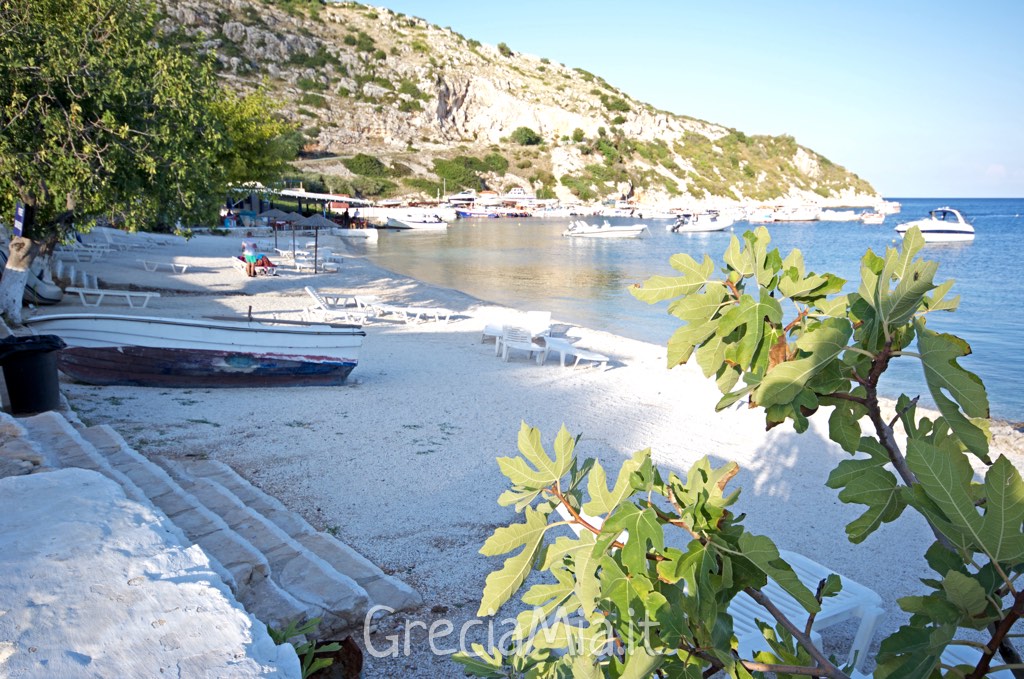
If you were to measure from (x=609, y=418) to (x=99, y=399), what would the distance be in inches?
236

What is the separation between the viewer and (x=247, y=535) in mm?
3990

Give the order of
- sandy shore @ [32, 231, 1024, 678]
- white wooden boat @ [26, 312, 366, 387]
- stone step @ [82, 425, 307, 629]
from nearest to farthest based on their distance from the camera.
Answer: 1. stone step @ [82, 425, 307, 629]
2. sandy shore @ [32, 231, 1024, 678]
3. white wooden boat @ [26, 312, 366, 387]

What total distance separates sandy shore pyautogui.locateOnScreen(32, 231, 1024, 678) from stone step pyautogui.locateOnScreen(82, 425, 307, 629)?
57 cm

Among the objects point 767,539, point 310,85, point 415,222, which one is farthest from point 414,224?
point 767,539

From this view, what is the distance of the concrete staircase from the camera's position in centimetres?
321

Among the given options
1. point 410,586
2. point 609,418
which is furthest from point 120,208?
point 410,586

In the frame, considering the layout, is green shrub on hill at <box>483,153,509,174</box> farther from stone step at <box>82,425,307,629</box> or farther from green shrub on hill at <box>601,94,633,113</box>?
stone step at <box>82,425,307,629</box>

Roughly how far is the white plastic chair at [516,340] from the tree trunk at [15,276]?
297 inches

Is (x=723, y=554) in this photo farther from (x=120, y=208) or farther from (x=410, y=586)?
(x=120, y=208)

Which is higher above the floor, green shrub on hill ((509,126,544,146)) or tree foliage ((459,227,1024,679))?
green shrub on hill ((509,126,544,146))

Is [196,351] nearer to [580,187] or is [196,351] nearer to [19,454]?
[19,454]

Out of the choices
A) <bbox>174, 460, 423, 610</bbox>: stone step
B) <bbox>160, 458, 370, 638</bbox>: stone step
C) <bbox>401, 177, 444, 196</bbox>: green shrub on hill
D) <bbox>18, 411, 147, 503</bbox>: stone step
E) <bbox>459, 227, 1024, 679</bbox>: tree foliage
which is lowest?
<bbox>174, 460, 423, 610</bbox>: stone step

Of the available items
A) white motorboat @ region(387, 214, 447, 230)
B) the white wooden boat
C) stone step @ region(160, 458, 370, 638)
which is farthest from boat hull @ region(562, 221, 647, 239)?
stone step @ region(160, 458, 370, 638)

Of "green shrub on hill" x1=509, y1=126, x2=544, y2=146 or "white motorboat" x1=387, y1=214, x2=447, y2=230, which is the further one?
"green shrub on hill" x1=509, y1=126, x2=544, y2=146
